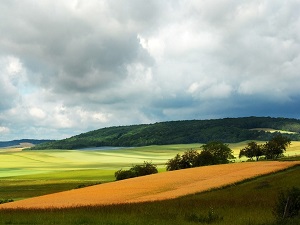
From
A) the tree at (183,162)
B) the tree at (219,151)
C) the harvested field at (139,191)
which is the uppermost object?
the tree at (219,151)

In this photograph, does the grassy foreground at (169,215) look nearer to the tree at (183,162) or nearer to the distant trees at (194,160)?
the tree at (183,162)

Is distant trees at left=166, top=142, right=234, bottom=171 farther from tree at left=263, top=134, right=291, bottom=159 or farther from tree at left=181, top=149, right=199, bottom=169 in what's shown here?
tree at left=263, top=134, right=291, bottom=159

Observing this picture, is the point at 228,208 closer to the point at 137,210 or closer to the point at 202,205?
the point at 202,205

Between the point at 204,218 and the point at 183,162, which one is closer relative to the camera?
the point at 204,218

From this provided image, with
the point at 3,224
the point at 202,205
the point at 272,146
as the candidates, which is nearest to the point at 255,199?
the point at 202,205

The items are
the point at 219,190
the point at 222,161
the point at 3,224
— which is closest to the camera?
the point at 3,224

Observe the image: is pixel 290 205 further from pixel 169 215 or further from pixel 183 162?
pixel 183 162

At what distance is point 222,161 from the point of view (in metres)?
127

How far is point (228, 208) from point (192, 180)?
1295 inches

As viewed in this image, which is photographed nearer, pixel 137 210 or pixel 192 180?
pixel 137 210

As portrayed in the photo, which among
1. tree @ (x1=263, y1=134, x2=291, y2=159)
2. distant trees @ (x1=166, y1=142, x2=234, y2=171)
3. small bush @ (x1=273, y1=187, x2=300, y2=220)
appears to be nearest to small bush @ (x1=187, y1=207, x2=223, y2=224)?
small bush @ (x1=273, y1=187, x2=300, y2=220)

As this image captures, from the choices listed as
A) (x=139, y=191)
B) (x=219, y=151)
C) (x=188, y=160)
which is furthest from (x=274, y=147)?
(x=139, y=191)

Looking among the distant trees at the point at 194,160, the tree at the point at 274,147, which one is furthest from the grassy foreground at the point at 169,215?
the tree at the point at 274,147

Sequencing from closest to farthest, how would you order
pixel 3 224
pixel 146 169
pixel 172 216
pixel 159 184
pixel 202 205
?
pixel 3 224 → pixel 172 216 → pixel 202 205 → pixel 159 184 → pixel 146 169
